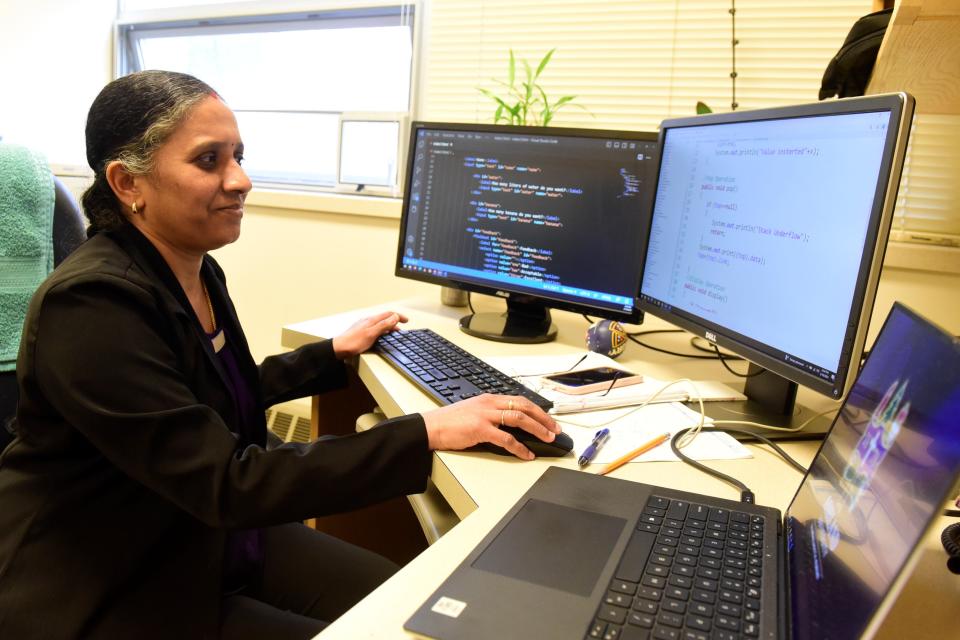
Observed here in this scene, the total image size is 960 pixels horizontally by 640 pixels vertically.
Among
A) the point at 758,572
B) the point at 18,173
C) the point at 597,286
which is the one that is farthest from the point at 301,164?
the point at 758,572

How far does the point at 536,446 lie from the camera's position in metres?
0.89

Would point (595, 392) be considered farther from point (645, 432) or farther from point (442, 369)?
point (442, 369)

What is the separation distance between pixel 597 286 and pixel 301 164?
165 centimetres

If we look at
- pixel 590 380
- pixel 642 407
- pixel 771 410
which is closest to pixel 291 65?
pixel 590 380

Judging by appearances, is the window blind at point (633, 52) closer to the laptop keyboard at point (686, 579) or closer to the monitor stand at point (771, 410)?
the monitor stand at point (771, 410)

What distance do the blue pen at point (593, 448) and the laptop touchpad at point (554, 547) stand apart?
5.4 inches

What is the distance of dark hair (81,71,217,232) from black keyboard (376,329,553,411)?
0.51 meters

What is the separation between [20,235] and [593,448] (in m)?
1.15

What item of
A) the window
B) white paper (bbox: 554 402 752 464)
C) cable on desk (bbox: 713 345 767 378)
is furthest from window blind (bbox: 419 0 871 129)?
white paper (bbox: 554 402 752 464)

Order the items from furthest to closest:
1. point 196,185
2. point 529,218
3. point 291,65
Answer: point 291,65
point 529,218
point 196,185

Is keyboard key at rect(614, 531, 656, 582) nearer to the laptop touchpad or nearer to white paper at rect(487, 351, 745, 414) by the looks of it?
the laptop touchpad

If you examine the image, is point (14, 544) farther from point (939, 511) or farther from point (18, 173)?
point (939, 511)

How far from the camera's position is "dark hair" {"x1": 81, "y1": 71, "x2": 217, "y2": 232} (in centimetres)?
98

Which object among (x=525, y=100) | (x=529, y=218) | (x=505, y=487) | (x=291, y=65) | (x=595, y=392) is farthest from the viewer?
(x=291, y=65)
